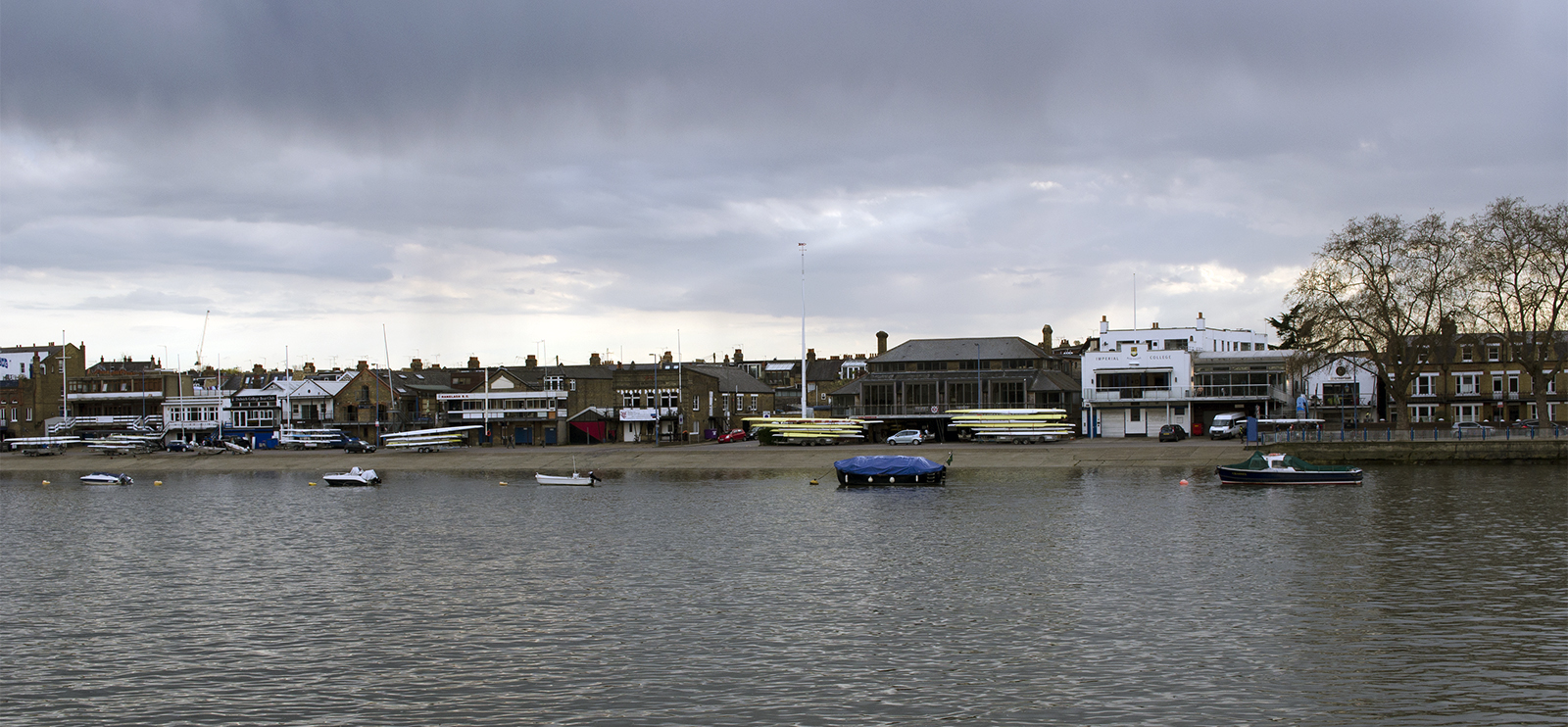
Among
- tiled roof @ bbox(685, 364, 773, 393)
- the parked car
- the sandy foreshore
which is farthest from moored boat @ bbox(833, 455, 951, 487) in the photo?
tiled roof @ bbox(685, 364, 773, 393)

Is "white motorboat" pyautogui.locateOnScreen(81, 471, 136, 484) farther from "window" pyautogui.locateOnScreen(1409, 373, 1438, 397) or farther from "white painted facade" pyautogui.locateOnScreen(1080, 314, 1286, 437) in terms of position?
"window" pyautogui.locateOnScreen(1409, 373, 1438, 397)

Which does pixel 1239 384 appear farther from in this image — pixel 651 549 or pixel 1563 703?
pixel 1563 703

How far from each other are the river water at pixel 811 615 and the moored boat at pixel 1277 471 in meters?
7.46

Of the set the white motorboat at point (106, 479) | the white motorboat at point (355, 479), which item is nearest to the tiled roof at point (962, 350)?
the white motorboat at point (355, 479)

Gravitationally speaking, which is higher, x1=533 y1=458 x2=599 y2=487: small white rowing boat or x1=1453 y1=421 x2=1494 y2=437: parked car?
x1=1453 y1=421 x2=1494 y2=437: parked car

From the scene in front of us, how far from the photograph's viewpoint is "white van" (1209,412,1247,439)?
104 m

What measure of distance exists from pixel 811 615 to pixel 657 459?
6928 cm

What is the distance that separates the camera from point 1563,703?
971 inches

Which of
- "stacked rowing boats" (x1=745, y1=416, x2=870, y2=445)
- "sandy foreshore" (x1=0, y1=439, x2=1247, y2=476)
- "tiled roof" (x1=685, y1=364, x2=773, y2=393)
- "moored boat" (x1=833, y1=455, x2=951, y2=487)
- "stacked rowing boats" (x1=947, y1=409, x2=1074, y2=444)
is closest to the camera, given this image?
"moored boat" (x1=833, y1=455, x2=951, y2=487)

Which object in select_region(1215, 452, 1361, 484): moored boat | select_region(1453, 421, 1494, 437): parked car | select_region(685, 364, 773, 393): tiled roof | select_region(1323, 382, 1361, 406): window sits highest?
select_region(685, 364, 773, 393): tiled roof

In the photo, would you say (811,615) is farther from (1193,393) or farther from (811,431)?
(1193,393)

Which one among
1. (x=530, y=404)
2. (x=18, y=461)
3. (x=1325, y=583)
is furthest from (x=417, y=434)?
(x=1325, y=583)

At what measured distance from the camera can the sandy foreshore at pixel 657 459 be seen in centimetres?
9269

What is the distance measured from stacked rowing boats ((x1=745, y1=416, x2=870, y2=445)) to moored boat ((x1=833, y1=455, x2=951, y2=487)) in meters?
30.3
